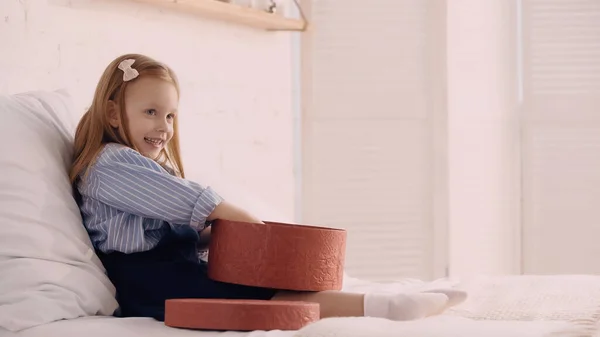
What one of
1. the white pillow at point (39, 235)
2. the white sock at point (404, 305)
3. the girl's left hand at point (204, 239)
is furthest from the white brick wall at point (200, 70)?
the white sock at point (404, 305)

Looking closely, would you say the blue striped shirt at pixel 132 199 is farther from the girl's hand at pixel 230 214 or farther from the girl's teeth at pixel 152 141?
the girl's teeth at pixel 152 141

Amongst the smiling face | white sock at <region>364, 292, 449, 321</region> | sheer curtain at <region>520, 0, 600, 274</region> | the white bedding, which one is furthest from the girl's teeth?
sheer curtain at <region>520, 0, 600, 274</region>

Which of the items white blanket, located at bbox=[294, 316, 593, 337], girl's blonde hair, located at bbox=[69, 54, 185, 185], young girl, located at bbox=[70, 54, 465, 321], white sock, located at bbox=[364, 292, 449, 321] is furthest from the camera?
girl's blonde hair, located at bbox=[69, 54, 185, 185]

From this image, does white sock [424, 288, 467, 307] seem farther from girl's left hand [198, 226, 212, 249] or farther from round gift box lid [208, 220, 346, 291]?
girl's left hand [198, 226, 212, 249]

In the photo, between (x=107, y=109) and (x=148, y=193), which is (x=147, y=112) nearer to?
(x=107, y=109)

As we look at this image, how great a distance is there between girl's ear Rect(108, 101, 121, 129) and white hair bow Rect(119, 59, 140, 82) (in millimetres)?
62

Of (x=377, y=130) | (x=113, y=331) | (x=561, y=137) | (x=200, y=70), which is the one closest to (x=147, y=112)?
(x=113, y=331)

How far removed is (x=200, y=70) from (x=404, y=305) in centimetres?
159

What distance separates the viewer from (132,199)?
1.90 m

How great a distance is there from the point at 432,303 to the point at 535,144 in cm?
219

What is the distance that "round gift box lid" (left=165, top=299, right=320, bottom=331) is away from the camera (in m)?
1.63

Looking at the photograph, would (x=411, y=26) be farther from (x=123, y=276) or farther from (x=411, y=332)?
(x=411, y=332)

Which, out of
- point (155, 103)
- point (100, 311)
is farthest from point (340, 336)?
point (155, 103)

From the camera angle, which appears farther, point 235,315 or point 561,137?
point 561,137
